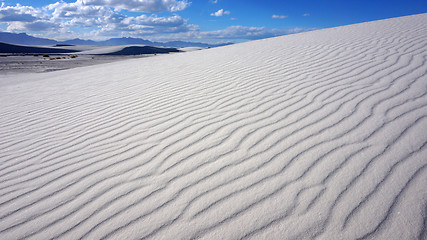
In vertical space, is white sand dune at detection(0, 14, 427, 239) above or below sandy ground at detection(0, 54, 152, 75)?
below

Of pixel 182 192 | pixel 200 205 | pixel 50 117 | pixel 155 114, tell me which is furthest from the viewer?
pixel 50 117

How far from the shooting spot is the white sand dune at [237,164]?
1.48m

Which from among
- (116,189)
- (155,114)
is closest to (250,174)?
(116,189)

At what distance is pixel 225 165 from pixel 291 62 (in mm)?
4012

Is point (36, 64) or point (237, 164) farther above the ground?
point (36, 64)

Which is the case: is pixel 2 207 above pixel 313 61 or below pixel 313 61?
below

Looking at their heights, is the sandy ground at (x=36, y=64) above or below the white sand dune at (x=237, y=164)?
above

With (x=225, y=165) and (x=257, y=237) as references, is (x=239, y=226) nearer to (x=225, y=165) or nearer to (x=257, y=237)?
(x=257, y=237)

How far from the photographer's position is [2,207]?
1.87m

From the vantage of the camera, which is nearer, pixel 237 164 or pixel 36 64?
pixel 237 164

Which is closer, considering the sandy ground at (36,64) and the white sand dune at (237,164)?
the white sand dune at (237,164)

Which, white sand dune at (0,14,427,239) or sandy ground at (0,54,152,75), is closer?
white sand dune at (0,14,427,239)

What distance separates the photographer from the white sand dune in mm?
1478

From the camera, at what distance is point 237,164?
198 cm
